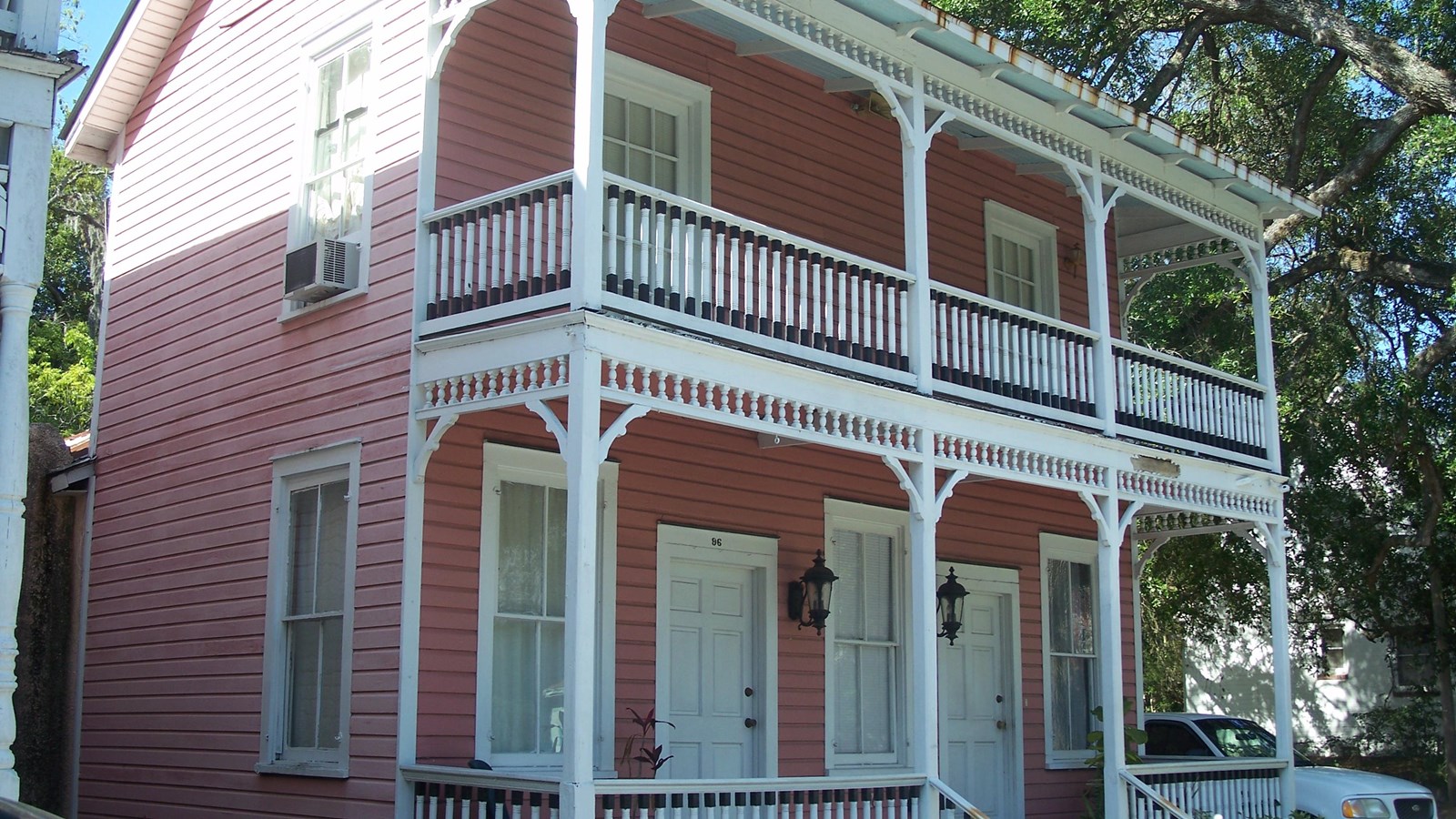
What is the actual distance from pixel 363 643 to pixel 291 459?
173 cm

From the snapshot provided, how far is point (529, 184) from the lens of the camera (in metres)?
9.12

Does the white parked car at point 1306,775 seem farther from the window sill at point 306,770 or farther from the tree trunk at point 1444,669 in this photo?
the tree trunk at point 1444,669

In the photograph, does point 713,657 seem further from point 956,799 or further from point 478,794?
point 478,794

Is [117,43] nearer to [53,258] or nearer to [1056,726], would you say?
[1056,726]

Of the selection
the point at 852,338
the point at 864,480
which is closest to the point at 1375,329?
the point at 864,480

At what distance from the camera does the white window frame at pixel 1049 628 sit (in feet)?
48.4

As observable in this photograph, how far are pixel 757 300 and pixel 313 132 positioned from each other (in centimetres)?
368

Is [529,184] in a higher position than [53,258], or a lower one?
lower

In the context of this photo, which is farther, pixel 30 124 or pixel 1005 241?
pixel 1005 241

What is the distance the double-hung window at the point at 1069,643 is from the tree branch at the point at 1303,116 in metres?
7.33

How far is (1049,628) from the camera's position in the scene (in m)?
15.1

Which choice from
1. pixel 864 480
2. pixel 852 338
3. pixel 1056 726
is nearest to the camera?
pixel 852 338

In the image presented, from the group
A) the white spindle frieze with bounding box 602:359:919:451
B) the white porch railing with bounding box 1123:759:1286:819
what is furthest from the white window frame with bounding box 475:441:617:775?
the white porch railing with bounding box 1123:759:1286:819

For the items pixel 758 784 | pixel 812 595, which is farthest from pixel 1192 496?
pixel 758 784
